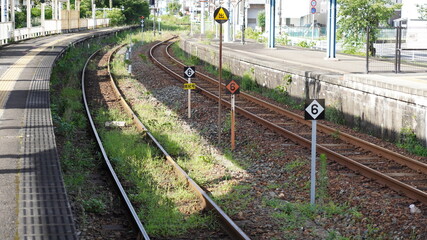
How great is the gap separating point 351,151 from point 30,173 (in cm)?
621

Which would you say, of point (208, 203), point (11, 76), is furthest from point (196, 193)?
point (11, 76)

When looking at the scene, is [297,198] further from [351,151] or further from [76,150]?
[76,150]

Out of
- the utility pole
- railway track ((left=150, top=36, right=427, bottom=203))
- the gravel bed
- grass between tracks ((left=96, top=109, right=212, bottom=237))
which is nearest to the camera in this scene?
the gravel bed

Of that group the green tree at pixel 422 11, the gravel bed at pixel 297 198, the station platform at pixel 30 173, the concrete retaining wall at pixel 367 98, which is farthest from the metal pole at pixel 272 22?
the gravel bed at pixel 297 198

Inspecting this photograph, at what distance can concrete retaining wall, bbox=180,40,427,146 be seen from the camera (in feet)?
42.7

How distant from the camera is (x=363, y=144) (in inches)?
506

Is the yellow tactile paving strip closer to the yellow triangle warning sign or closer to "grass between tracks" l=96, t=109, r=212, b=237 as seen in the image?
"grass between tracks" l=96, t=109, r=212, b=237

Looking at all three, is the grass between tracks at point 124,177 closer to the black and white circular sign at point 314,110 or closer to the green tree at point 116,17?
the black and white circular sign at point 314,110

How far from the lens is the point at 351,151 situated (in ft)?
41.8

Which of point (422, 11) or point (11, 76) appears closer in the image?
point (11, 76)

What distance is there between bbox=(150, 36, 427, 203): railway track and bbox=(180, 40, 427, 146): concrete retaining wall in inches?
39.5

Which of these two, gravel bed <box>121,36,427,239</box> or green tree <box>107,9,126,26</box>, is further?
green tree <box>107,9,126,26</box>

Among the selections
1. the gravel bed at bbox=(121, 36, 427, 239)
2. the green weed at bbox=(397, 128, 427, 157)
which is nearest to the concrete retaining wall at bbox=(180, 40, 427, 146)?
the green weed at bbox=(397, 128, 427, 157)

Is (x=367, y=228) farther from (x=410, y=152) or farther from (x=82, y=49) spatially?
(x=82, y=49)
